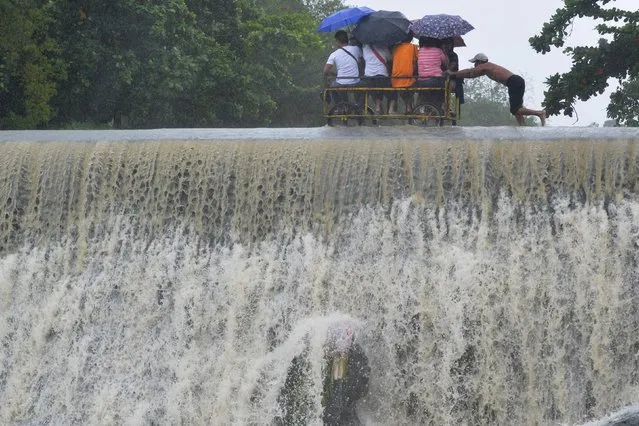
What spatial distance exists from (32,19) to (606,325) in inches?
528

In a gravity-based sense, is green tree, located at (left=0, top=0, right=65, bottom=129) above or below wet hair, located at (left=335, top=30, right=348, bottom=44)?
below

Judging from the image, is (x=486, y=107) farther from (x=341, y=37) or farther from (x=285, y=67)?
(x=341, y=37)

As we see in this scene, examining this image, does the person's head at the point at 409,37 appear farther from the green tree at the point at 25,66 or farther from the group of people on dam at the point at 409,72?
the green tree at the point at 25,66

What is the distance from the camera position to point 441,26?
13.9 meters

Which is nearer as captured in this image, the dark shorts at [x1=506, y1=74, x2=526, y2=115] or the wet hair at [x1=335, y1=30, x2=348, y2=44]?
the dark shorts at [x1=506, y1=74, x2=526, y2=115]

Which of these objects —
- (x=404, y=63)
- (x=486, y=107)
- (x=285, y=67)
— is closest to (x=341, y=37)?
(x=404, y=63)

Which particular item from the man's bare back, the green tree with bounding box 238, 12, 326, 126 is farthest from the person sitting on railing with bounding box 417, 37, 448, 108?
the green tree with bounding box 238, 12, 326, 126

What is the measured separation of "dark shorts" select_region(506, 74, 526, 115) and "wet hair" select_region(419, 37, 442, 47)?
0.82m

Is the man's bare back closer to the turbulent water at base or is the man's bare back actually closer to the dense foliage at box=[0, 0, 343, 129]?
the turbulent water at base

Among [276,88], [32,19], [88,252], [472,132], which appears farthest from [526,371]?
[276,88]

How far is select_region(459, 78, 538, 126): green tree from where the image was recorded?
56.6m

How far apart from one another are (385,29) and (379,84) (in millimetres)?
583

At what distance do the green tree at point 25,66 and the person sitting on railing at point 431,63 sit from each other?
9285 millimetres

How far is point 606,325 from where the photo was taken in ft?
37.0
